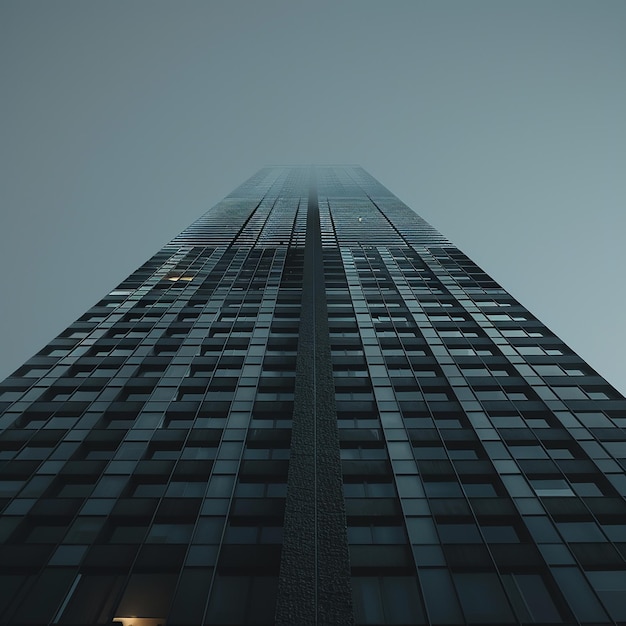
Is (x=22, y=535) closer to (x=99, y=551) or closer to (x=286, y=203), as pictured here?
(x=99, y=551)

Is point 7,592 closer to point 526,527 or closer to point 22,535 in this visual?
point 22,535

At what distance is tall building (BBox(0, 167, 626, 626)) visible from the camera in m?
14.6

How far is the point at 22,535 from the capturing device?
17.4 meters

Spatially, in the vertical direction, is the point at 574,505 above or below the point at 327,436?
below

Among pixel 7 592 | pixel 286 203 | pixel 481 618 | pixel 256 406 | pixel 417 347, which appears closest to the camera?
pixel 481 618

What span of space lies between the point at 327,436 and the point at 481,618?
8889 millimetres

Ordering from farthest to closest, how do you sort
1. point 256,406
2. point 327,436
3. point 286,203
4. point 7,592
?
point 286,203
point 256,406
point 327,436
point 7,592

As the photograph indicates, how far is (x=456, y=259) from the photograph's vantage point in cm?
5194

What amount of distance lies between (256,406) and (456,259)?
3645cm

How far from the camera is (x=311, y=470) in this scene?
17688 millimetres

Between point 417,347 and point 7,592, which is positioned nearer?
point 7,592

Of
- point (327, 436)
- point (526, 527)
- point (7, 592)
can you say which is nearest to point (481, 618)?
point (526, 527)

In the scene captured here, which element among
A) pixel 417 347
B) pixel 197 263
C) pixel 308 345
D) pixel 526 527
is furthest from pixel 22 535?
pixel 197 263

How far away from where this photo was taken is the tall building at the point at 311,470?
14633 mm
